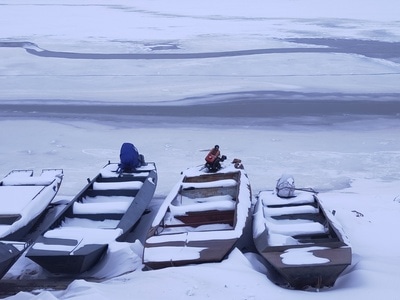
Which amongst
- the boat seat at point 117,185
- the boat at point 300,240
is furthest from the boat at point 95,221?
the boat at point 300,240

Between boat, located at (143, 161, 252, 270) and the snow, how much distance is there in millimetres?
155

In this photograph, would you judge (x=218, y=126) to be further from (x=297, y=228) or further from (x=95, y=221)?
(x=297, y=228)

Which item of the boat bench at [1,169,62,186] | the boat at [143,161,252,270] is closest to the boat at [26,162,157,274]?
the boat at [143,161,252,270]

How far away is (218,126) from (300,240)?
498 centimetres

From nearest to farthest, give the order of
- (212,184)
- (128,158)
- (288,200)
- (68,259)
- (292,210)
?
1. (68,259)
2. (292,210)
3. (288,200)
4. (212,184)
5. (128,158)

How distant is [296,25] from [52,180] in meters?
18.6

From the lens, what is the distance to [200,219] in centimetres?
610

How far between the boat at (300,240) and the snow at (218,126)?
0.18 m

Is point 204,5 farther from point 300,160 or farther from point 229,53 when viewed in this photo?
point 300,160

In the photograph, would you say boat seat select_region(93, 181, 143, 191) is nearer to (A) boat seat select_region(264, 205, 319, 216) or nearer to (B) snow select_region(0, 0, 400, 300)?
(B) snow select_region(0, 0, 400, 300)

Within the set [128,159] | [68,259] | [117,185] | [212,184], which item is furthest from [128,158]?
[68,259]


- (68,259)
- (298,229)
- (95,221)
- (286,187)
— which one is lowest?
(95,221)

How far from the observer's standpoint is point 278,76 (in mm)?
14047

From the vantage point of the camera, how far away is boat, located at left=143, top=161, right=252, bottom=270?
5.11 m
